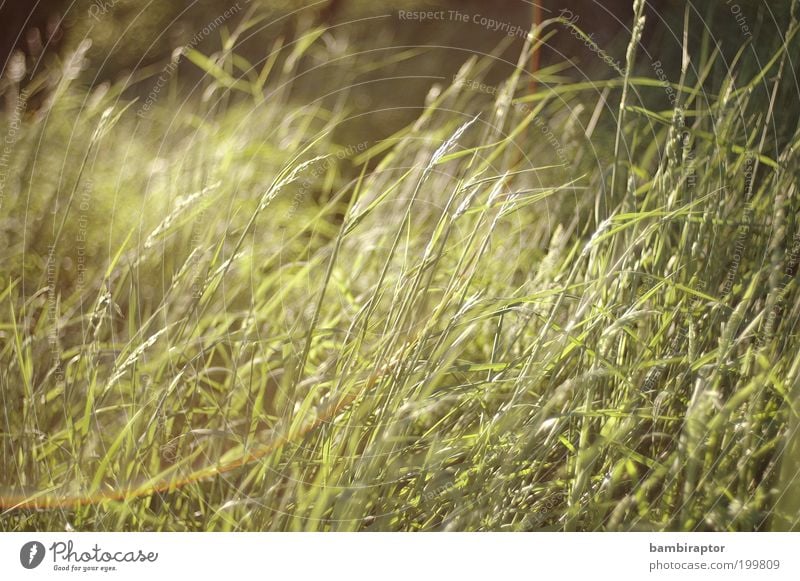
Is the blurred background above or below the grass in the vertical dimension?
above

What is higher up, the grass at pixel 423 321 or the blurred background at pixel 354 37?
the blurred background at pixel 354 37

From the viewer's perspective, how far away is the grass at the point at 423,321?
643 millimetres

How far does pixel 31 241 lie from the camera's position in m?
0.73

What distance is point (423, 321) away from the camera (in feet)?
2.18

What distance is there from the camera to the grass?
2.11 ft

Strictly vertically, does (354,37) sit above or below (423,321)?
above

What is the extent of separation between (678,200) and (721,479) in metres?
0.28

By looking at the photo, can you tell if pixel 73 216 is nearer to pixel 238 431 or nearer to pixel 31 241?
pixel 31 241

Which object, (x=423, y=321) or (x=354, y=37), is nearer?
(x=423, y=321)
